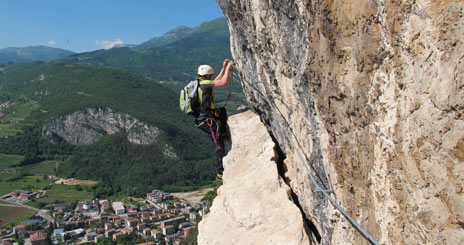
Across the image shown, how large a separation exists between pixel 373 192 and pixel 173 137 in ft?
360

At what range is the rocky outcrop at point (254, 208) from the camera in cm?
485

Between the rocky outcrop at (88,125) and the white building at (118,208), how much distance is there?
41.1m

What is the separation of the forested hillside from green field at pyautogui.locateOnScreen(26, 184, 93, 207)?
3.55 metres

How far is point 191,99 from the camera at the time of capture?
6500 millimetres

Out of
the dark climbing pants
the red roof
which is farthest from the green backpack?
the red roof

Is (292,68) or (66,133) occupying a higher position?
(292,68)

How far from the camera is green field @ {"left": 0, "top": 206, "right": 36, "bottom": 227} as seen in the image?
201ft

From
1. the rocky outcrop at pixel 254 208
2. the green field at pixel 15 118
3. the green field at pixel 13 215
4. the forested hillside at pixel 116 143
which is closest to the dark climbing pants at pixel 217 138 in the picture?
the rocky outcrop at pixel 254 208

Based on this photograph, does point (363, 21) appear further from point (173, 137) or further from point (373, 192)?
point (173, 137)

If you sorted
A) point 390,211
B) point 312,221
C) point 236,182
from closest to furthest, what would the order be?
point 390,211 → point 312,221 → point 236,182

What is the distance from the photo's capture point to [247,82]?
7.08 metres

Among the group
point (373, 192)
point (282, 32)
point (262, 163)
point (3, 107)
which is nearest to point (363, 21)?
point (373, 192)

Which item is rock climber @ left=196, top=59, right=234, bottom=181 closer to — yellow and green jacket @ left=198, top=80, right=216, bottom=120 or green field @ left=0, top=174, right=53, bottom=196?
yellow and green jacket @ left=198, top=80, right=216, bottom=120

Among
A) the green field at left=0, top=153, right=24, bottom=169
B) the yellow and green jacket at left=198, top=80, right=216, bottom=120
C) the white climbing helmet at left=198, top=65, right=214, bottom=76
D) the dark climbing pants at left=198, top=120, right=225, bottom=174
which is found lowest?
the green field at left=0, top=153, right=24, bottom=169
